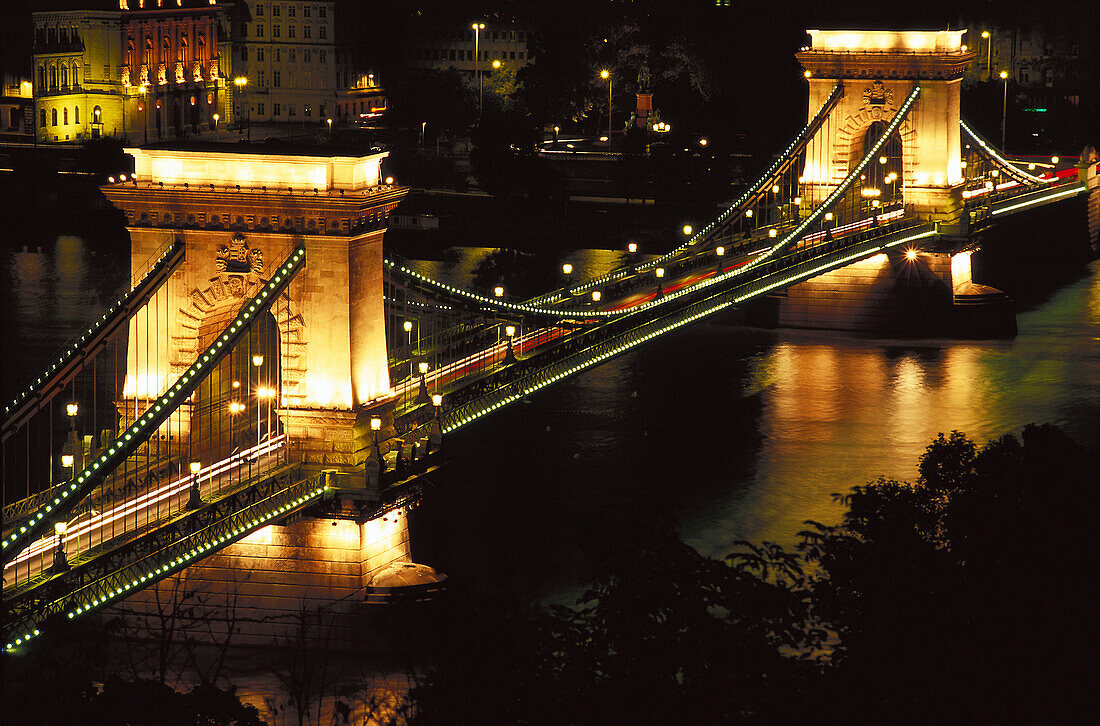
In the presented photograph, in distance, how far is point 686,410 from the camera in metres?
57.2

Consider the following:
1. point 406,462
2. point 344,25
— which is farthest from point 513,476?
point 344,25

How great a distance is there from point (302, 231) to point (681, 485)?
1504 cm

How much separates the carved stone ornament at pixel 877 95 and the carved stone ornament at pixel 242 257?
39493mm

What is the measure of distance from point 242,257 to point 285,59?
99.9 m

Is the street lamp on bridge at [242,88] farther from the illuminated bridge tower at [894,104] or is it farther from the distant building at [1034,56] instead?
the illuminated bridge tower at [894,104]

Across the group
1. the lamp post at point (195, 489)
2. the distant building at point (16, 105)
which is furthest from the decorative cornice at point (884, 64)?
the distant building at point (16, 105)

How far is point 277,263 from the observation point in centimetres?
3578

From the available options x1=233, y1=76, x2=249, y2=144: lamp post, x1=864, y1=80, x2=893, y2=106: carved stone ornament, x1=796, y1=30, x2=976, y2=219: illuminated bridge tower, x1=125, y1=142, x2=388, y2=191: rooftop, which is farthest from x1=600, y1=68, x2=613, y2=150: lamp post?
x1=125, y1=142, x2=388, y2=191: rooftop

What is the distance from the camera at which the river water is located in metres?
43.1

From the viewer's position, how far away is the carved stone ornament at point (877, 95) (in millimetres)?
71438

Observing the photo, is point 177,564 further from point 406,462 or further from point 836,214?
point 836,214

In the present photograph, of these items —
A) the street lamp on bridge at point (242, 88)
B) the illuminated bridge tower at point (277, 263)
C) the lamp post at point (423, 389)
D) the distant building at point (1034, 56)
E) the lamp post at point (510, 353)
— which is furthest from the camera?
the distant building at point (1034, 56)

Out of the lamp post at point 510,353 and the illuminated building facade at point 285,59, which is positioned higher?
the illuminated building facade at point 285,59

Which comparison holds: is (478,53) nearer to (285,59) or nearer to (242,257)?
(285,59)
